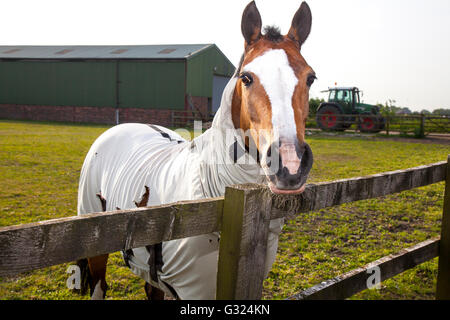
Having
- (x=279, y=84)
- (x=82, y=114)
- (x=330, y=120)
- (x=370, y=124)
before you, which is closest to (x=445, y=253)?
(x=279, y=84)

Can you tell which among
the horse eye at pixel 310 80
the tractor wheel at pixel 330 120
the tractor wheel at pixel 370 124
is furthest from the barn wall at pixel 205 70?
the horse eye at pixel 310 80

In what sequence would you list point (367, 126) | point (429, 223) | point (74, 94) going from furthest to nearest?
point (74, 94), point (367, 126), point (429, 223)

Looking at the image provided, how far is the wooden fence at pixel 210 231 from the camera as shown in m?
1.06

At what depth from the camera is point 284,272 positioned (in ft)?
12.2

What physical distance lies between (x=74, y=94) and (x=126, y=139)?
26.0 m

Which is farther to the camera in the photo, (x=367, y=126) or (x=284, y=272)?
(x=367, y=126)

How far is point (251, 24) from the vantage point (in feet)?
6.53

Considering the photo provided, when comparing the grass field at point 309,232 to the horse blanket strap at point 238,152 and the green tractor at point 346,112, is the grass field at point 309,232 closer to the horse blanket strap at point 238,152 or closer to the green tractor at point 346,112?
the horse blanket strap at point 238,152

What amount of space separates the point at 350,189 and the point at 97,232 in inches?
58.1

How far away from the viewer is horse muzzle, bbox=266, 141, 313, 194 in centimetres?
145

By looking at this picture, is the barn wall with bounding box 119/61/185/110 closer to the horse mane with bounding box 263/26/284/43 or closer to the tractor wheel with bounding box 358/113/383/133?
the tractor wheel with bounding box 358/113/383/133

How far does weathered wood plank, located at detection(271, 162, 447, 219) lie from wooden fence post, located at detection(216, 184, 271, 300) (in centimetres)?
13
